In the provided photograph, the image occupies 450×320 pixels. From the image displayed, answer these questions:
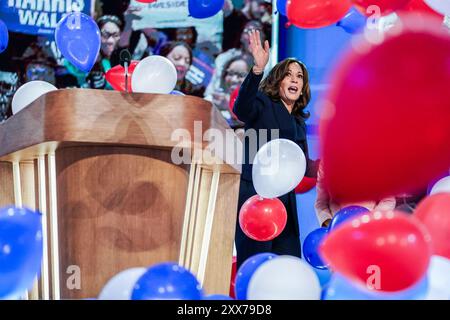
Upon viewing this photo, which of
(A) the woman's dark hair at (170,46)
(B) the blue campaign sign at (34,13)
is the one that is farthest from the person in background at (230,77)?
(B) the blue campaign sign at (34,13)

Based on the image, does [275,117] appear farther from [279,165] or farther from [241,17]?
[241,17]

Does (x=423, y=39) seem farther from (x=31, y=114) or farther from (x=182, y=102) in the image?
(x=31, y=114)

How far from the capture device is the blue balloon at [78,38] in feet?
7.75

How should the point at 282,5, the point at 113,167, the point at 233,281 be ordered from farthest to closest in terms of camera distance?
the point at 282,5 → the point at 233,281 → the point at 113,167

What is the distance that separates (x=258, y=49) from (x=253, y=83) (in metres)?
0.21

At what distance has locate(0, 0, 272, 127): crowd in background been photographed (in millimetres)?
3963

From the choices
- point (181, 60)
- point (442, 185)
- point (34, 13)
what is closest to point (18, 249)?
point (442, 185)

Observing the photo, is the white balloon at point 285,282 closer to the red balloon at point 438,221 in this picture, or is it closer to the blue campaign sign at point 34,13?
the red balloon at point 438,221

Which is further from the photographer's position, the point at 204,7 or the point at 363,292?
the point at 204,7

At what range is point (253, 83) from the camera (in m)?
2.37

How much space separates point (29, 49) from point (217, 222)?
2.81 meters

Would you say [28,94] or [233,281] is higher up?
[28,94]
